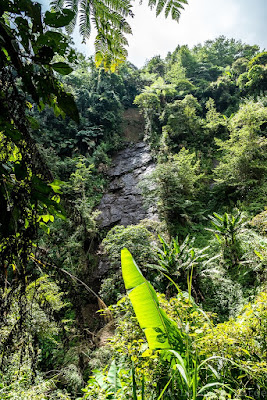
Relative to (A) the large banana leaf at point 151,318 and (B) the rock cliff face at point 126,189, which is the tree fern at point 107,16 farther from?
(B) the rock cliff face at point 126,189

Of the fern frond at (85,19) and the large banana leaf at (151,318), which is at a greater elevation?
the fern frond at (85,19)

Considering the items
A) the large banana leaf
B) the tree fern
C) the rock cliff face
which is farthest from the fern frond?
the rock cliff face

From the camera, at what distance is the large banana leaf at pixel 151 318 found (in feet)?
4.61

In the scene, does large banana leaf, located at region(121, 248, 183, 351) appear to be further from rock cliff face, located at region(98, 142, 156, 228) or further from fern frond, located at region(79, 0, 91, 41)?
rock cliff face, located at region(98, 142, 156, 228)

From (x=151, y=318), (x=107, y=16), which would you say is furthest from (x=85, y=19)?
(x=151, y=318)

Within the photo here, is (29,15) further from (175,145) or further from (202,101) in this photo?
(202,101)

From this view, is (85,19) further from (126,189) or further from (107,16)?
(126,189)

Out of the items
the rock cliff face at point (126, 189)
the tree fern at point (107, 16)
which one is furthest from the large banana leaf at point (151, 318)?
the rock cliff face at point (126, 189)

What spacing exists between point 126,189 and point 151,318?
1137 centimetres

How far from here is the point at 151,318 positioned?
4.64 ft

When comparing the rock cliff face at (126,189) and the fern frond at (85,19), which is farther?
the rock cliff face at (126,189)

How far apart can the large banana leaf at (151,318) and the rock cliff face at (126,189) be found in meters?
8.32

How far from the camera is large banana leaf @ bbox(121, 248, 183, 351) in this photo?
55.3 inches

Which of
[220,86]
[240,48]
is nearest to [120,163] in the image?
[220,86]
